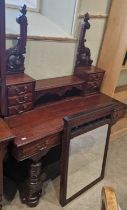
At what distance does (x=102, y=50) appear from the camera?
6.95 feet

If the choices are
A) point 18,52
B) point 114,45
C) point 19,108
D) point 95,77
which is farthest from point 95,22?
point 19,108

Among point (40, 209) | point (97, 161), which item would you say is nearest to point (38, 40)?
point (97, 161)

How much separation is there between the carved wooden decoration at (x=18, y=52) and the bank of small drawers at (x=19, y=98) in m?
0.17

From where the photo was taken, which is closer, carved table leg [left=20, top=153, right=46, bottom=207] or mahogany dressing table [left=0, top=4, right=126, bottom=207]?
mahogany dressing table [left=0, top=4, right=126, bottom=207]

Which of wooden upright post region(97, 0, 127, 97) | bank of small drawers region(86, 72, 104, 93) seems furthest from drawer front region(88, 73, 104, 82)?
wooden upright post region(97, 0, 127, 97)

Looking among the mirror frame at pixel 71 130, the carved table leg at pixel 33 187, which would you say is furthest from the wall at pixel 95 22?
the carved table leg at pixel 33 187

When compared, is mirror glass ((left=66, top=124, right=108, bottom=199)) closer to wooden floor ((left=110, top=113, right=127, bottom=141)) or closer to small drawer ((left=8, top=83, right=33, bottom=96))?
small drawer ((left=8, top=83, right=33, bottom=96))

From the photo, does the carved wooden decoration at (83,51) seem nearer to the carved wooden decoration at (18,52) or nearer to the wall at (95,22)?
the wall at (95,22)

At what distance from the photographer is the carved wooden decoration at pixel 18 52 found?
4.74 ft

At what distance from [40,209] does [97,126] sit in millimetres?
722

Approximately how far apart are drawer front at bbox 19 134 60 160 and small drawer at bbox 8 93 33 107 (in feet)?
1.07

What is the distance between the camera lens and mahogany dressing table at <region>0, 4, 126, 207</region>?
4.40 feet

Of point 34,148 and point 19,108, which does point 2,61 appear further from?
point 34,148

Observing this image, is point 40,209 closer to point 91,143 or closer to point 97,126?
point 91,143
